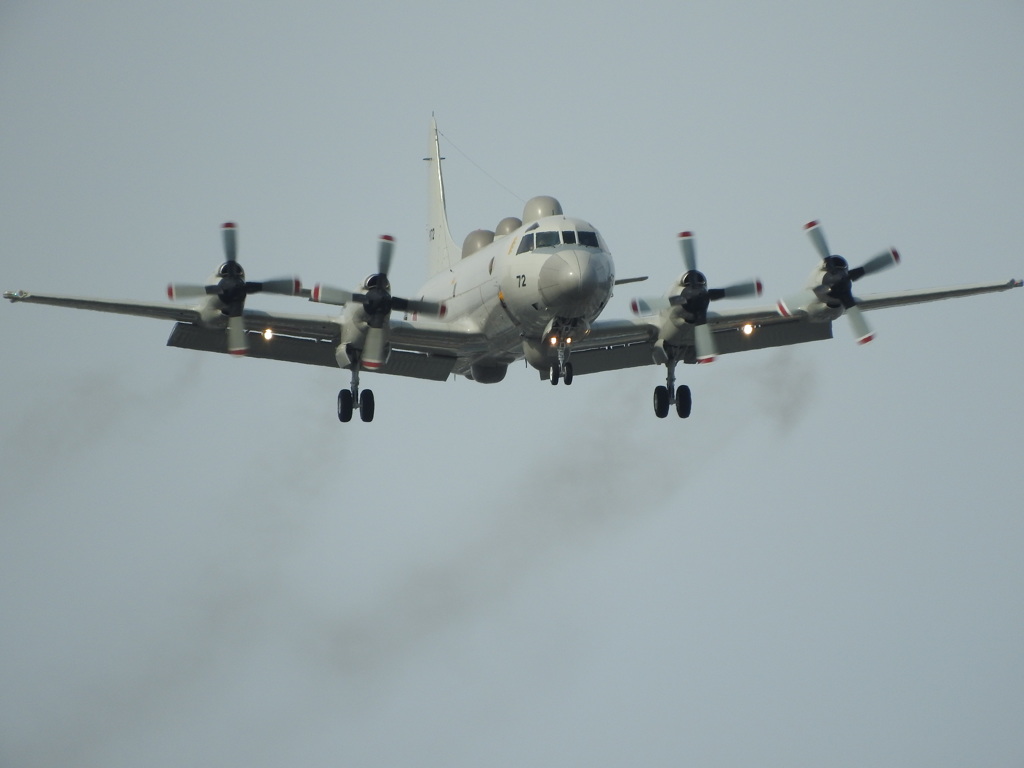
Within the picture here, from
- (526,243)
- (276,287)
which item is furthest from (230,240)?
(526,243)

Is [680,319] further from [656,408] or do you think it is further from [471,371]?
[471,371]

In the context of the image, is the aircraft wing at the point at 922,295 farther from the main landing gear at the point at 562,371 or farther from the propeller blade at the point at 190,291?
the propeller blade at the point at 190,291

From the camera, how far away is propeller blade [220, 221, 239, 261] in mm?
33844

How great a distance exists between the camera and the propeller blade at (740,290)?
115ft

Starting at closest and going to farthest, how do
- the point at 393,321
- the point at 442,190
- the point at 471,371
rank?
the point at 393,321 → the point at 471,371 → the point at 442,190

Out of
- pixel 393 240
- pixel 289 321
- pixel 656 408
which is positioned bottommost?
pixel 656 408

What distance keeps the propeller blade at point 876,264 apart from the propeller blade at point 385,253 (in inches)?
480

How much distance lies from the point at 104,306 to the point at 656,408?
15.1 m

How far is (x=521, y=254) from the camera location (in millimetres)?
32781

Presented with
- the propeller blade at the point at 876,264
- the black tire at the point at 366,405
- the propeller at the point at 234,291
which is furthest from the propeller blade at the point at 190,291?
the propeller blade at the point at 876,264

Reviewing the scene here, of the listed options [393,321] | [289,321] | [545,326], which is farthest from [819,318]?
[289,321]

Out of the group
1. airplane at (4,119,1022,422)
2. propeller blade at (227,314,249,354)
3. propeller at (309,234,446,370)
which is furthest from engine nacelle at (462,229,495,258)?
propeller blade at (227,314,249,354)

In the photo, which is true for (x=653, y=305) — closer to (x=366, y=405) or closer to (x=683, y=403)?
(x=683, y=403)

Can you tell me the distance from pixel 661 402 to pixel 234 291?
1232 centimetres
